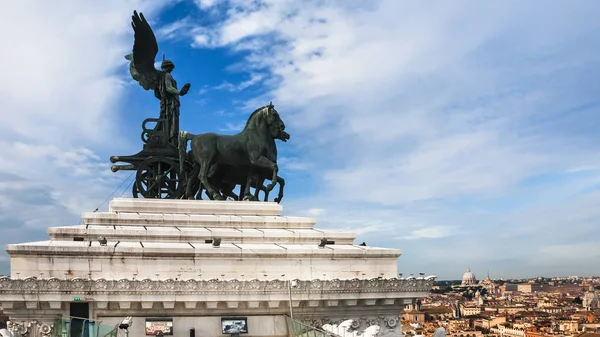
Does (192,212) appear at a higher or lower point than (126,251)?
higher

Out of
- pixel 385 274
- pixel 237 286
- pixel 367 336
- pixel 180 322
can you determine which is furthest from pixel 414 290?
pixel 180 322

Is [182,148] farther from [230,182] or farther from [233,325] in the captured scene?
[233,325]

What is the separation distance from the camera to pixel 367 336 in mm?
17781

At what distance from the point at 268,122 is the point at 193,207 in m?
4.00

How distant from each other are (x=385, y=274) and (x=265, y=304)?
3903 mm

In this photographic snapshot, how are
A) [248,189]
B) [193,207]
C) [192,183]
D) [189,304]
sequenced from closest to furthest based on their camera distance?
[189,304] → [193,207] → [248,189] → [192,183]

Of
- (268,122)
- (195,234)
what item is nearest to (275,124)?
(268,122)

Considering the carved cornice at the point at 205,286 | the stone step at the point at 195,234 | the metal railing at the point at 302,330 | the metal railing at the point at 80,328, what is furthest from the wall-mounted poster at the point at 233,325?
the metal railing at the point at 80,328

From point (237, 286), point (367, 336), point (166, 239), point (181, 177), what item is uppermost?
point (181, 177)

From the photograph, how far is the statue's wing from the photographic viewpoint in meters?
29.8

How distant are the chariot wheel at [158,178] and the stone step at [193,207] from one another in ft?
11.6

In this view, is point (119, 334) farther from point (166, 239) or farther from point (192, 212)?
point (192, 212)

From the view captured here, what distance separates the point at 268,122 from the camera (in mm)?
25062

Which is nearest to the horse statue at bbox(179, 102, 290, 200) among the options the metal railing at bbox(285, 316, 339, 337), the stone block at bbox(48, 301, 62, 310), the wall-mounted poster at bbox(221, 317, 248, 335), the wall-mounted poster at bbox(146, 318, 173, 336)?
the wall-mounted poster at bbox(221, 317, 248, 335)
